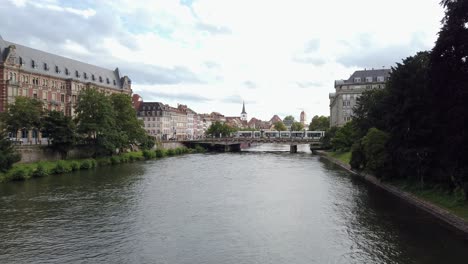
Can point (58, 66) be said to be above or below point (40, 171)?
above

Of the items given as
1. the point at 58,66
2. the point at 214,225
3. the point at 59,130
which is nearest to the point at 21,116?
the point at 59,130

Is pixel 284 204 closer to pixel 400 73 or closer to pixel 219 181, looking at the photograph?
pixel 219 181

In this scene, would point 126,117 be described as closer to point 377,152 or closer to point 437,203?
point 377,152

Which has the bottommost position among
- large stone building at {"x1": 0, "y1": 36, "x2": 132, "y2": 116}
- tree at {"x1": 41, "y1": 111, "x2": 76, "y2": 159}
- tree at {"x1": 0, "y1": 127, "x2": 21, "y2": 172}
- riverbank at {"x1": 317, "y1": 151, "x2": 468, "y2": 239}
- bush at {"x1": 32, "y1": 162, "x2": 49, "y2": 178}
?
riverbank at {"x1": 317, "y1": 151, "x2": 468, "y2": 239}

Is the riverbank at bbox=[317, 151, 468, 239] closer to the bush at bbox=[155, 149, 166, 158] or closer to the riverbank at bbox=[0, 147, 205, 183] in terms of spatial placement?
the riverbank at bbox=[0, 147, 205, 183]

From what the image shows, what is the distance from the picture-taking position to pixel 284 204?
112 feet

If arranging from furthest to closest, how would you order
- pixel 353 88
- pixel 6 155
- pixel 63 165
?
pixel 353 88, pixel 63 165, pixel 6 155

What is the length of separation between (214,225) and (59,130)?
41.6m

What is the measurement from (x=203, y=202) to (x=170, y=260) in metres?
14.4

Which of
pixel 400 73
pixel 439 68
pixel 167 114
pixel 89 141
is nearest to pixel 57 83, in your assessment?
pixel 89 141

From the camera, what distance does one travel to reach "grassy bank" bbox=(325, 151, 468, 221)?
27.1 metres

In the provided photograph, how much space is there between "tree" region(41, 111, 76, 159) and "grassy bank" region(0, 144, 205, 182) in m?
3.37

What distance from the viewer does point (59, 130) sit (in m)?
58.9

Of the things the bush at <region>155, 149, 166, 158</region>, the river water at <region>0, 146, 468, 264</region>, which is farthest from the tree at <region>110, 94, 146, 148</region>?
the river water at <region>0, 146, 468, 264</region>
